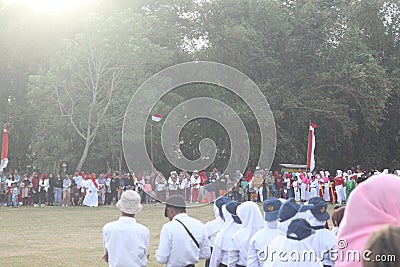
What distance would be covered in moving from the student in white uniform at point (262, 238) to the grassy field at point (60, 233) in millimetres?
5762

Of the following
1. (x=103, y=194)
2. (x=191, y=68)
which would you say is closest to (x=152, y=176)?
(x=103, y=194)

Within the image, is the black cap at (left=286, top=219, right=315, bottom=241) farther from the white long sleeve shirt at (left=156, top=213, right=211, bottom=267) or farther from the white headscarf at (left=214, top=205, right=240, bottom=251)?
the white headscarf at (left=214, top=205, right=240, bottom=251)

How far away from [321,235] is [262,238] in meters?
0.60

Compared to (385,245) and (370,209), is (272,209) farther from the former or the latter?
(385,245)

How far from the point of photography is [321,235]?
7.18 m

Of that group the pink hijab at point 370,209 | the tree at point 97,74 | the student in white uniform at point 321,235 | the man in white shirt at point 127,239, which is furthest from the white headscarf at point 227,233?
the tree at point 97,74

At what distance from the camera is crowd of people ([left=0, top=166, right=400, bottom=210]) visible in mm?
29406

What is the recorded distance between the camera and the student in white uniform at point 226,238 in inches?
324

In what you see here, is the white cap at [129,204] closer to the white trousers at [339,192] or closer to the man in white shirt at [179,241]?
the man in white shirt at [179,241]

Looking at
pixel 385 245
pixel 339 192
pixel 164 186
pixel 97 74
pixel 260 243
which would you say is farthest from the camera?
pixel 97 74

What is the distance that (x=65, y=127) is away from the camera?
111 ft

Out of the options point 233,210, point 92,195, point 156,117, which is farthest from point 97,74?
point 233,210

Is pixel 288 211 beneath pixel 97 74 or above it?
beneath

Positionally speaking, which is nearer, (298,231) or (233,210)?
(298,231)
